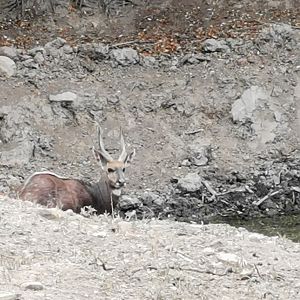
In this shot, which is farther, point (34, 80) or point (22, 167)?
point (34, 80)

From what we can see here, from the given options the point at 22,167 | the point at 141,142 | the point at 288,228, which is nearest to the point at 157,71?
the point at 141,142

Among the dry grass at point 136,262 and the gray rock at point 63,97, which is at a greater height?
the dry grass at point 136,262

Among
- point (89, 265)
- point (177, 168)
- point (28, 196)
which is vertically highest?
point (89, 265)

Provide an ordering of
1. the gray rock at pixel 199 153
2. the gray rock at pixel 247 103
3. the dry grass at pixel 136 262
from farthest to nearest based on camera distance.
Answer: the gray rock at pixel 247 103, the gray rock at pixel 199 153, the dry grass at pixel 136 262

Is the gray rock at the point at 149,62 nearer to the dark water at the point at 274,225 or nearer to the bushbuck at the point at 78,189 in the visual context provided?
the dark water at the point at 274,225

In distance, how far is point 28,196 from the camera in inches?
474

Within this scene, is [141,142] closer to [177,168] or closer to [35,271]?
[177,168]

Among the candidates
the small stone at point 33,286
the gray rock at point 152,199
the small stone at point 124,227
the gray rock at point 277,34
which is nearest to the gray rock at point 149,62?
the gray rock at point 277,34

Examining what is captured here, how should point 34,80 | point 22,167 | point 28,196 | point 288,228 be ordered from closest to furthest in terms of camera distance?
point 28,196 → point 288,228 → point 22,167 → point 34,80

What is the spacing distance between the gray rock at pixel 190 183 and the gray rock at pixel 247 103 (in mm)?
2220

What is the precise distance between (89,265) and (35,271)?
44 cm

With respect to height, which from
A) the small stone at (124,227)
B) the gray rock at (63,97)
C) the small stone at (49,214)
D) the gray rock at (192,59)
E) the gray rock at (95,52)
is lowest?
the gray rock at (63,97)

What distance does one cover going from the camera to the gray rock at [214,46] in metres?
19.3

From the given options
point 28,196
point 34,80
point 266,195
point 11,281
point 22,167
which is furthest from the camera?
point 34,80
